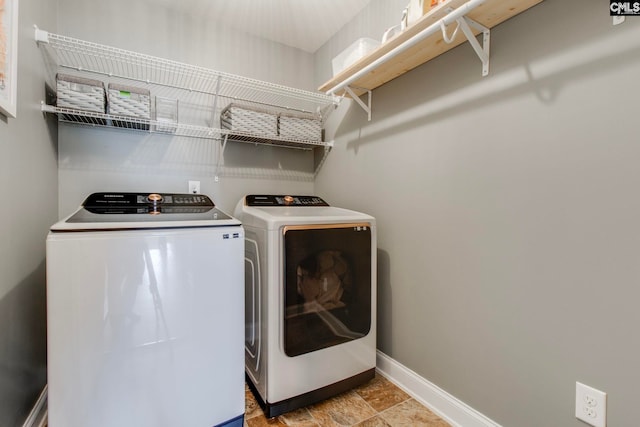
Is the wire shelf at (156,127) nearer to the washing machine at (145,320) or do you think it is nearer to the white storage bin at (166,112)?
the white storage bin at (166,112)

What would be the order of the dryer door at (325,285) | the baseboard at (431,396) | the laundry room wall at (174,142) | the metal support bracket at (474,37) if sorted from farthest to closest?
the laundry room wall at (174,142) < the dryer door at (325,285) < the baseboard at (431,396) < the metal support bracket at (474,37)

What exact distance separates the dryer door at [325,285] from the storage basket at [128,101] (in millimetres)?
1108

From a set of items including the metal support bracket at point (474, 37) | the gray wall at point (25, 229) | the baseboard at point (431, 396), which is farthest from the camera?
the baseboard at point (431, 396)

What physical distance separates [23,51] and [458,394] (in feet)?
7.97

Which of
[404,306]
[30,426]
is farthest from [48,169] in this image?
[404,306]

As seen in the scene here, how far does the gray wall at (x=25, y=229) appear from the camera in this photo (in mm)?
1038

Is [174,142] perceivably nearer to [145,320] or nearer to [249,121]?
[249,121]

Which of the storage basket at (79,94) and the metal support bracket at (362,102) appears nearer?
the storage basket at (79,94)

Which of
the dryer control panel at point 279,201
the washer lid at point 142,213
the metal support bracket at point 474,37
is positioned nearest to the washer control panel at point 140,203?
the washer lid at point 142,213

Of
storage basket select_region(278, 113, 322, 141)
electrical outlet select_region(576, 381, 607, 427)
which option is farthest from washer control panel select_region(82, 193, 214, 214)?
electrical outlet select_region(576, 381, 607, 427)

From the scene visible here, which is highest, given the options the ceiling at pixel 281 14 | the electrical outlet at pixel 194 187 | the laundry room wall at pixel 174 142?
the ceiling at pixel 281 14

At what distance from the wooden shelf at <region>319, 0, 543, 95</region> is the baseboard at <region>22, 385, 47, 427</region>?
7.24 ft

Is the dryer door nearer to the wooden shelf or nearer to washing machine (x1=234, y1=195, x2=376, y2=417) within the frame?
washing machine (x1=234, y1=195, x2=376, y2=417)

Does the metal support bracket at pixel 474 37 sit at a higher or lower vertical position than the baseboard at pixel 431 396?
higher
